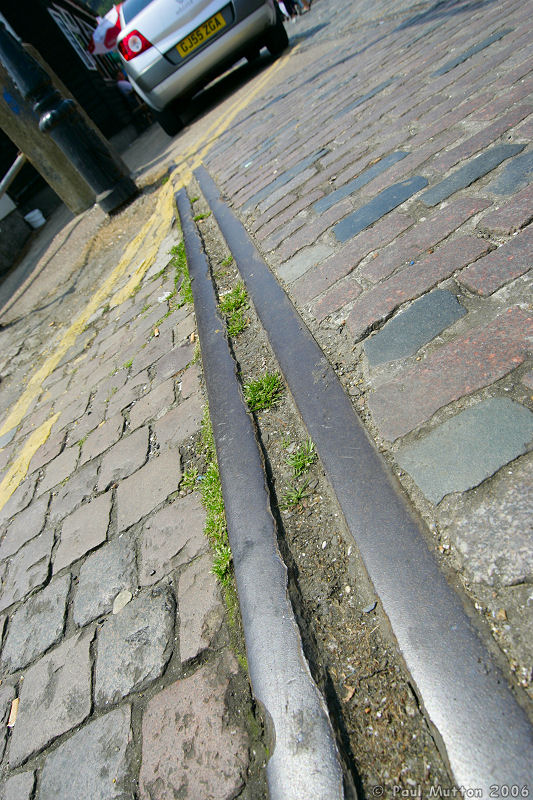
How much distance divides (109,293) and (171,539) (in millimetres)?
2923

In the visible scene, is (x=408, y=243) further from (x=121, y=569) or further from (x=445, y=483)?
(x=121, y=569)

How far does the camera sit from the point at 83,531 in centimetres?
191

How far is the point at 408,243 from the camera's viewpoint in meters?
2.01

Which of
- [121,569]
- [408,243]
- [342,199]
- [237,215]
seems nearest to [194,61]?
[237,215]

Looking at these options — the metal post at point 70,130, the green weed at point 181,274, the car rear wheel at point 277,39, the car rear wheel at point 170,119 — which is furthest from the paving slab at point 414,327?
the car rear wheel at point 277,39

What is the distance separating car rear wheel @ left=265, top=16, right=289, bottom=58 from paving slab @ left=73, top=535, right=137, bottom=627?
8407 millimetres

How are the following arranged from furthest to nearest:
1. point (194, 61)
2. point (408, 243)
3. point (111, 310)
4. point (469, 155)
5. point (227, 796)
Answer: point (194, 61) → point (111, 310) → point (469, 155) → point (408, 243) → point (227, 796)

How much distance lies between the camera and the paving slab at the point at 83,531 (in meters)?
1.83

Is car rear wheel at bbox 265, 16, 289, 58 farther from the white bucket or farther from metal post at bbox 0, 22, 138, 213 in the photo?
the white bucket

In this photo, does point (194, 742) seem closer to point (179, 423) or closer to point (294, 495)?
point (294, 495)

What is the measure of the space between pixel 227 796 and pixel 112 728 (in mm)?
414

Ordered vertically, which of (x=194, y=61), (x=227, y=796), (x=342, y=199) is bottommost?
(x=227, y=796)

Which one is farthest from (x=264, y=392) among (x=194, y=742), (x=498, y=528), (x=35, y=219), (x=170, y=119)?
(x=35, y=219)

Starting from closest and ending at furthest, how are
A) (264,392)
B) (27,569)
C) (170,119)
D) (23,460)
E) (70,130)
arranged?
(264,392) → (27,569) → (23,460) → (70,130) → (170,119)
